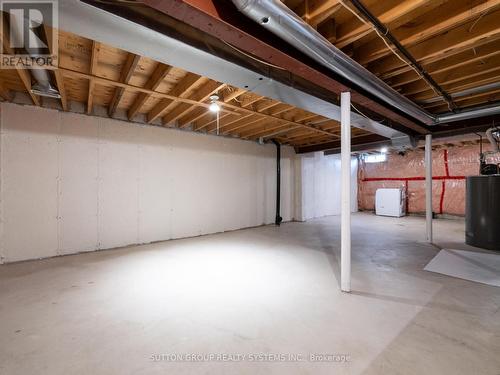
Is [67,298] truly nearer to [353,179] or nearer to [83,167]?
[83,167]

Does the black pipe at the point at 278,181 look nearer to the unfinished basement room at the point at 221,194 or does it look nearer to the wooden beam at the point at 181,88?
the unfinished basement room at the point at 221,194

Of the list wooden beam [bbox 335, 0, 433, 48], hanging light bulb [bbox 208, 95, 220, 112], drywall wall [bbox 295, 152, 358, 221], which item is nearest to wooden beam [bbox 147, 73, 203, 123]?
hanging light bulb [bbox 208, 95, 220, 112]

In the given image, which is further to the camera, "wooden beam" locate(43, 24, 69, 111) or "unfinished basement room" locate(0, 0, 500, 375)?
"wooden beam" locate(43, 24, 69, 111)

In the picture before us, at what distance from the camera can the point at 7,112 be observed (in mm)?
3311

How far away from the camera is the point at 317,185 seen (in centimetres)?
802

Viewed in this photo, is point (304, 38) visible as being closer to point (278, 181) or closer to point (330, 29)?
point (330, 29)

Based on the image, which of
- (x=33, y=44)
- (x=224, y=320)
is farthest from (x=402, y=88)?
(x=33, y=44)

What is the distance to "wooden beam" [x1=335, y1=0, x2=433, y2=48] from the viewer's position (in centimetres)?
161

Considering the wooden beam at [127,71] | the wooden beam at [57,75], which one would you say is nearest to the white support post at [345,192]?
the wooden beam at [127,71]

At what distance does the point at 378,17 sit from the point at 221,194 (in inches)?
170

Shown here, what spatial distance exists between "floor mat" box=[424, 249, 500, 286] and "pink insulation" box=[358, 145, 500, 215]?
4.62 meters

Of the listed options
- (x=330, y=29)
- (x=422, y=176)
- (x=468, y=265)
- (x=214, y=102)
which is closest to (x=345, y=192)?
(x=330, y=29)

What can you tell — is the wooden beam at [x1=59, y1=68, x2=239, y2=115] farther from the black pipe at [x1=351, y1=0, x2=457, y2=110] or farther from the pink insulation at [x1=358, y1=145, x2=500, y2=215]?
the pink insulation at [x1=358, y1=145, x2=500, y2=215]

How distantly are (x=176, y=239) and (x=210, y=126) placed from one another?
94.0 inches
